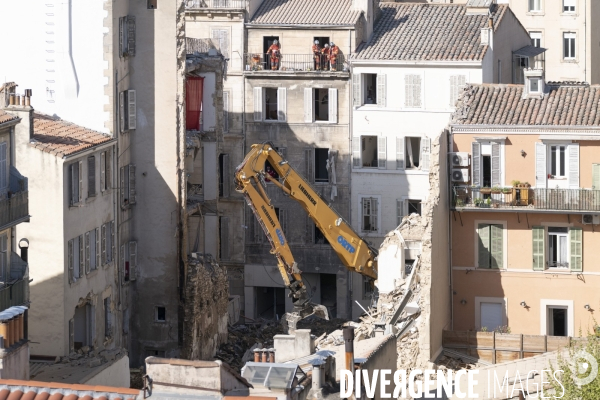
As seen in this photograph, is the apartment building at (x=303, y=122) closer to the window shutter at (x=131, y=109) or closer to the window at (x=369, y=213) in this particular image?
the window at (x=369, y=213)

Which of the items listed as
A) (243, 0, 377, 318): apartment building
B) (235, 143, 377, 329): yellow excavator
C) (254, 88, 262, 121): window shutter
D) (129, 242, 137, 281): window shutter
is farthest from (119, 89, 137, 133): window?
(254, 88, 262, 121): window shutter

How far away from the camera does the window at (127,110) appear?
6888 cm

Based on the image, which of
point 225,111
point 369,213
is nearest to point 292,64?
point 225,111

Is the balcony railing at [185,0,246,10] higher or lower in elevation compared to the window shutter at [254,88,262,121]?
higher

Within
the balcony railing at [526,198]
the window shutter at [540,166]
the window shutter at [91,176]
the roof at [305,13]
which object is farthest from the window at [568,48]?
the window shutter at [91,176]

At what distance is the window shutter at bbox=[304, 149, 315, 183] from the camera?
82.4 m

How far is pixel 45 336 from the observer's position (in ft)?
203

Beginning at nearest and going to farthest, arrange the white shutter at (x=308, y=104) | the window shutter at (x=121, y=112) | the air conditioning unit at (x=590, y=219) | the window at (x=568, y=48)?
the air conditioning unit at (x=590, y=219)
the window shutter at (x=121, y=112)
the white shutter at (x=308, y=104)
the window at (x=568, y=48)

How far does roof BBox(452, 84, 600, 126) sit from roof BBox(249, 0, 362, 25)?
14459 mm

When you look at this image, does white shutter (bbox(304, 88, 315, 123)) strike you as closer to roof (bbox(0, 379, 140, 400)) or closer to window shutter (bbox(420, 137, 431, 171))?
window shutter (bbox(420, 137, 431, 171))

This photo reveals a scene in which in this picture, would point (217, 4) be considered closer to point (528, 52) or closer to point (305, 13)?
point (305, 13)

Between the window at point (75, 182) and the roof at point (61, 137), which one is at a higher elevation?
the roof at point (61, 137)

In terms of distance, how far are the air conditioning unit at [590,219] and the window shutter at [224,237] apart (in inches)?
876

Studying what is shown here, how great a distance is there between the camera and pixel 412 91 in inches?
3174
